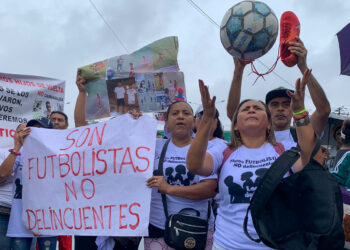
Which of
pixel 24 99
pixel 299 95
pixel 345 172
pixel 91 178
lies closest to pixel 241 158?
pixel 299 95

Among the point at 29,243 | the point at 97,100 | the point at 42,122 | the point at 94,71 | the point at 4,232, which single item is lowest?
the point at 29,243

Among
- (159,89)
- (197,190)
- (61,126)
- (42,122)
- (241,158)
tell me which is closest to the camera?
(241,158)

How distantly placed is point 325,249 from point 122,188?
1.86 m

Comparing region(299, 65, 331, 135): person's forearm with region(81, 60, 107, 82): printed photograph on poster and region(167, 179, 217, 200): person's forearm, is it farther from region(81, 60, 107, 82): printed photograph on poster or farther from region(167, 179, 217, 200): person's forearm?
region(81, 60, 107, 82): printed photograph on poster

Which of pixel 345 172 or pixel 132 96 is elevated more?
pixel 132 96

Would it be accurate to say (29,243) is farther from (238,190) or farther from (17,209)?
(238,190)

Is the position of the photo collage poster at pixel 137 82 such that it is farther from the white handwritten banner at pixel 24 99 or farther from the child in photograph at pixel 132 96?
the white handwritten banner at pixel 24 99

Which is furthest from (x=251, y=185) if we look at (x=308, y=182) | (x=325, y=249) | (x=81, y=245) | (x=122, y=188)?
(x=81, y=245)

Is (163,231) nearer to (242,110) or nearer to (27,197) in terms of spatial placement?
(242,110)

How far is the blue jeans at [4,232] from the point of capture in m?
3.82

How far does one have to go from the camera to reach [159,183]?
2.96 metres

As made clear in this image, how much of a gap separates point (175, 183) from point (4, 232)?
7.04 feet

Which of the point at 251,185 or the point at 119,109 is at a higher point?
the point at 119,109

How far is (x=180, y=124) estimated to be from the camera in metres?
3.17
